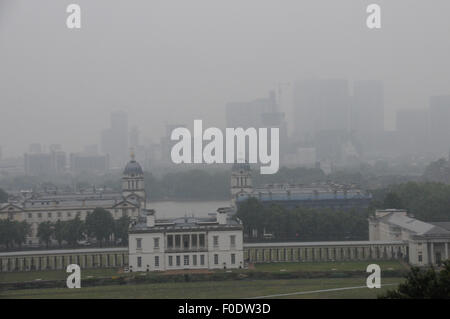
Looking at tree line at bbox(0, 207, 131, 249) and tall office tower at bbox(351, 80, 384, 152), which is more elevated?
tall office tower at bbox(351, 80, 384, 152)

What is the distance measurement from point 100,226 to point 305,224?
12.2 feet

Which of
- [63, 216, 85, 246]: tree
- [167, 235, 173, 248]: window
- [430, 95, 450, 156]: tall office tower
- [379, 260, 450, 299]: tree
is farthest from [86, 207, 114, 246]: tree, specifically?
[430, 95, 450, 156]: tall office tower

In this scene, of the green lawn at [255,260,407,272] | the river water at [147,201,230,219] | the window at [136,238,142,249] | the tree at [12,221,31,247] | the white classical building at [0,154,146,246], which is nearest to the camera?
the green lawn at [255,260,407,272]

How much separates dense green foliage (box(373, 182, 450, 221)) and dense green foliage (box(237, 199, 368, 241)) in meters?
→ 0.86

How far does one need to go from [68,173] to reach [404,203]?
1276 cm

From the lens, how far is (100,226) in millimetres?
11398

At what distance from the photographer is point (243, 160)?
1503cm

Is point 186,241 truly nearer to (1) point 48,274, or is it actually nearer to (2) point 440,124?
(1) point 48,274

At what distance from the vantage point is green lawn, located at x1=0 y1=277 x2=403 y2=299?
23.7 ft

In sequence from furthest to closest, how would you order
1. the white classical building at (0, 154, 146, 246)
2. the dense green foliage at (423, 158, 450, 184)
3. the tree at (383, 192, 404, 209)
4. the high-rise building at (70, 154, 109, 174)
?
1. the dense green foliage at (423, 158, 450, 184)
2. the high-rise building at (70, 154, 109, 174)
3. the white classical building at (0, 154, 146, 246)
4. the tree at (383, 192, 404, 209)

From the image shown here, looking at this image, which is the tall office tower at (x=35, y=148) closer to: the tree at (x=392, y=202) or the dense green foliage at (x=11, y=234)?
the dense green foliage at (x=11, y=234)

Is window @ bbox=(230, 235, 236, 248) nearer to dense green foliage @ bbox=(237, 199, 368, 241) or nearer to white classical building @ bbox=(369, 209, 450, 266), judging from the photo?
dense green foliage @ bbox=(237, 199, 368, 241)
